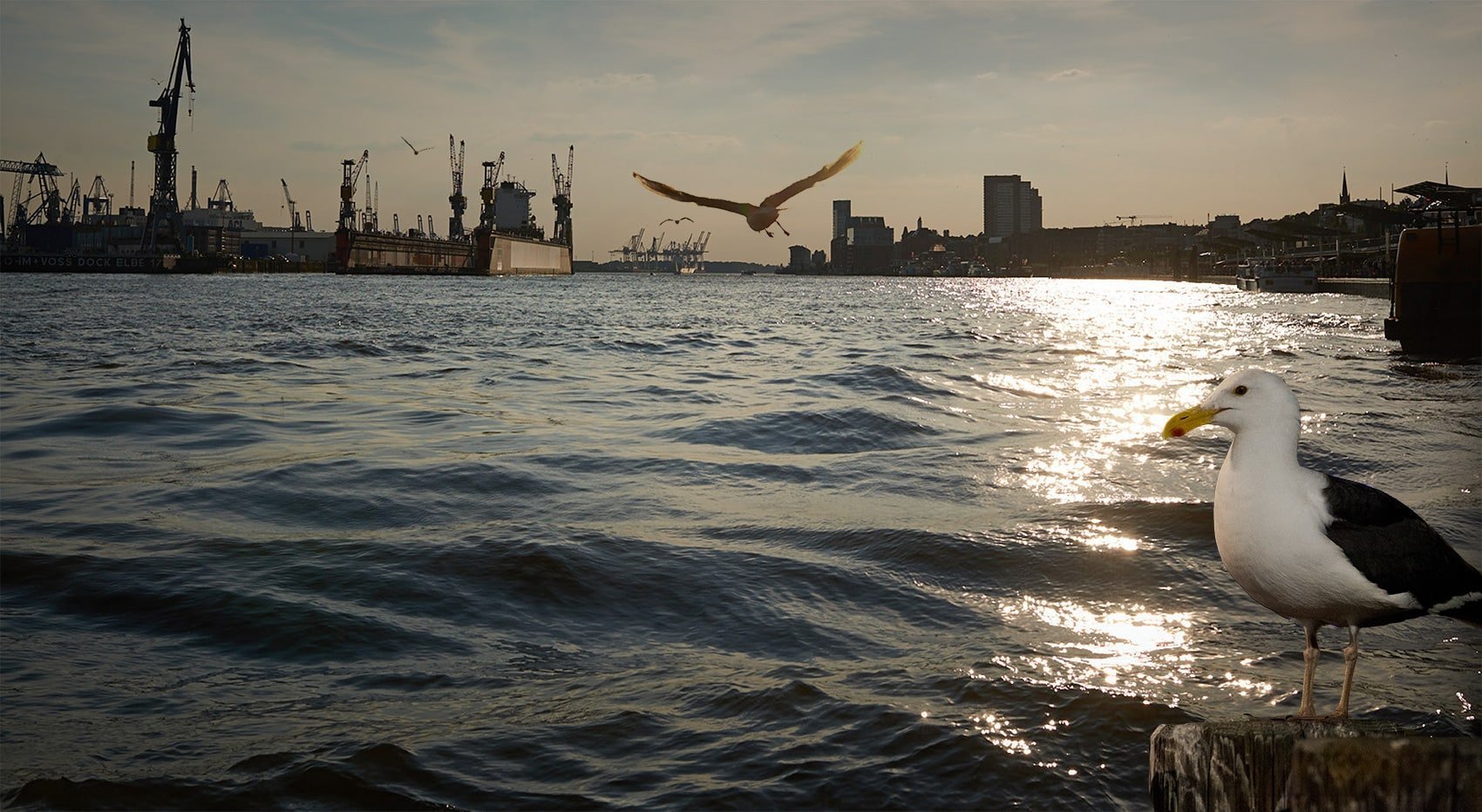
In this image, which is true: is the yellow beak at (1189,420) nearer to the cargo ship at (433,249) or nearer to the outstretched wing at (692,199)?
the outstretched wing at (692,199)

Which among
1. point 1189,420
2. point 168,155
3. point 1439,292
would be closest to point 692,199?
point 1189,420

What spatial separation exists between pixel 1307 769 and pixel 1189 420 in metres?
1.55

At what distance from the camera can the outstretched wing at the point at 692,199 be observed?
9.34m

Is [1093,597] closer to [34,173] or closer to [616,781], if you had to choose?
[616,781]

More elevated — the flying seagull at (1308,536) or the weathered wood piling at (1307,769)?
the flying seagull at (1308,536)

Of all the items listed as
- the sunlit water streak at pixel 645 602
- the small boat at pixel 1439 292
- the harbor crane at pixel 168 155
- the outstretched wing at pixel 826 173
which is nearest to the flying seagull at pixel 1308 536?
the sunlit water streak at pixel 645 602

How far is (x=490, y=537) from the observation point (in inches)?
306

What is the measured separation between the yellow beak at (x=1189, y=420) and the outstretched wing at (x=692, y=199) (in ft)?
20.1

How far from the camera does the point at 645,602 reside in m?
6.46

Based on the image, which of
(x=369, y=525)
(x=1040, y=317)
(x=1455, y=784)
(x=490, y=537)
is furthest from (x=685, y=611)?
(x=1040, y=317)

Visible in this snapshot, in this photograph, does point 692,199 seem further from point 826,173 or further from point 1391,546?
point 1391,546

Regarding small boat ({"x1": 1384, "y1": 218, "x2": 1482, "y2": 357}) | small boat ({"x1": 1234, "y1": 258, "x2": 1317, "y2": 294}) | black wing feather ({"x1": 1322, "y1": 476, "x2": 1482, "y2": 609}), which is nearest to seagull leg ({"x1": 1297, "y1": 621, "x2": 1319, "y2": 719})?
black wing feather ({"x1": 1322, "y1": 476, "x2": 1482, "y2": 609})

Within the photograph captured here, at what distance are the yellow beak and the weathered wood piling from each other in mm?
1174

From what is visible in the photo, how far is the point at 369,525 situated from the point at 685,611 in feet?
10.5
